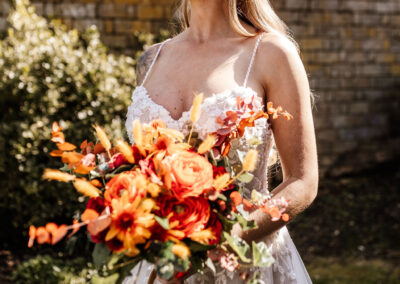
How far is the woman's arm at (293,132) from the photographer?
5.90ft

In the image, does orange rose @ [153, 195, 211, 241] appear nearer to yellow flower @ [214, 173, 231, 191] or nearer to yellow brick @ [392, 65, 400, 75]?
yellow flower @ [214, 173, 231, 191]

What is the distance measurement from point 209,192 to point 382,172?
858 centimetres

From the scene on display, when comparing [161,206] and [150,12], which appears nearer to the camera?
[161,206]

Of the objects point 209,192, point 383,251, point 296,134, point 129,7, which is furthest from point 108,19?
point 209,192

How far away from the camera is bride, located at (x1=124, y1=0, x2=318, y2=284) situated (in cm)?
183

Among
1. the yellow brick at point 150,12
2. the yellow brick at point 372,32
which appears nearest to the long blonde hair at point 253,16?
the yellow brick at point 150,12

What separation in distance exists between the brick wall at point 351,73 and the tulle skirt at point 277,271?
6.20 m

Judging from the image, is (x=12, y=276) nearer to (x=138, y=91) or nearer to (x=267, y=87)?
(x=138, y=91)

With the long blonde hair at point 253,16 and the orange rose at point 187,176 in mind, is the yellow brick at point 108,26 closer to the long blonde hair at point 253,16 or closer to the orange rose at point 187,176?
the long blonde hair at point 253,16

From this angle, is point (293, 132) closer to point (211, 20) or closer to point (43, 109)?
point (211, 20)

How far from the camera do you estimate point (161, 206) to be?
1.30m

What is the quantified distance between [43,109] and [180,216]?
13.7 ft

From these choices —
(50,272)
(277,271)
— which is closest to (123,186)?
(277,271)

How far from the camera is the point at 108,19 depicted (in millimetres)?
6977
